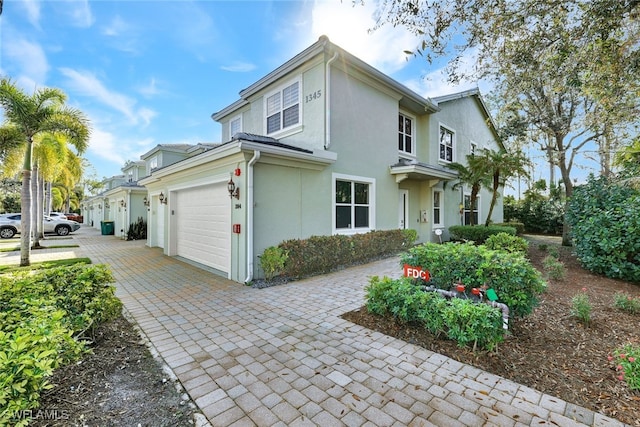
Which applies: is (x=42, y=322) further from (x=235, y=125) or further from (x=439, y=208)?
(x=439, y=208)

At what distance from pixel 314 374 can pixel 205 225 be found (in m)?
6.76

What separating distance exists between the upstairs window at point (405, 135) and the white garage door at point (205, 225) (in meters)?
8.14

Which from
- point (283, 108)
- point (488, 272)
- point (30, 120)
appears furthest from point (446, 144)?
point (30, 120)

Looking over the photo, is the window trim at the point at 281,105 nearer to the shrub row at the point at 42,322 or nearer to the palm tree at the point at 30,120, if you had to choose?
the palm tree at the point at 30,120

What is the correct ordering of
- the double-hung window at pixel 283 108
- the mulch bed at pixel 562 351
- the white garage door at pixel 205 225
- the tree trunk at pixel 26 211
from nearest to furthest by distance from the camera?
the mulch bed at pixel 562 351 < the white garage door at pixel 205 225 < the tree trunk at pixel 26 211 < the double-hung window at pixel 283 108

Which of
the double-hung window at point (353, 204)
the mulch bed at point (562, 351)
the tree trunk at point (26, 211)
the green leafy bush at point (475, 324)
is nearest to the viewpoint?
the mulch bed at point (562, 351)

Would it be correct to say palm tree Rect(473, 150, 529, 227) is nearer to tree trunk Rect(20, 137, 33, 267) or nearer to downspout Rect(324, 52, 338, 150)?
downspout Rect(324, 52, 338, 150)

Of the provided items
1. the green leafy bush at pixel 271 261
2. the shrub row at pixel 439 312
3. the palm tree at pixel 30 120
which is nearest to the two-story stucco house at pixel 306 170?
the green leafy bush at pixel 271 261

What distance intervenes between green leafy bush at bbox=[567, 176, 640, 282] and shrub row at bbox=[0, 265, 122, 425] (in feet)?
32.6

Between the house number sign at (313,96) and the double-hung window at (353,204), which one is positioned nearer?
the house number sign at (313,96)

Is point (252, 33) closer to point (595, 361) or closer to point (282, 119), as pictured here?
point (282, 119)

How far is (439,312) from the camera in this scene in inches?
142

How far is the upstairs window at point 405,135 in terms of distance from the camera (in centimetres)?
1235

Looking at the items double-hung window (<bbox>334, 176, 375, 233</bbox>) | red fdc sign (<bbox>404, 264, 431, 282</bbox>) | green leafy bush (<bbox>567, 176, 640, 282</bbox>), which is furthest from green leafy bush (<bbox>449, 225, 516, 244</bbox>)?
red fdc sign (<bbox>404, 264, 431, 282</bbox>)
